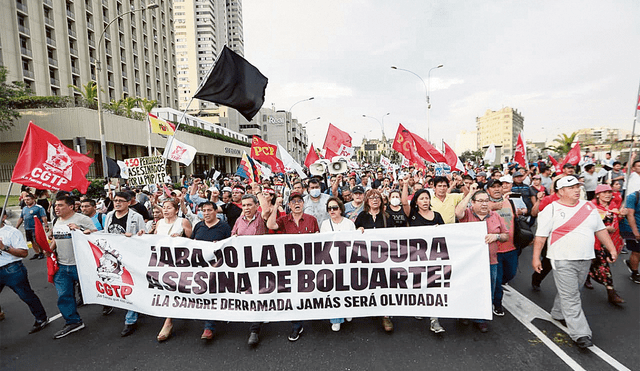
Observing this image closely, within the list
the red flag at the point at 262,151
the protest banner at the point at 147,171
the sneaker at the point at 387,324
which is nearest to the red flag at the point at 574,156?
the red flag at the point at 262,151

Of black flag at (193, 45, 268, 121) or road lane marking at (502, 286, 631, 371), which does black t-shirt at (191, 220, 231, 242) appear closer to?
black flag at (193, 45, 268, 121)

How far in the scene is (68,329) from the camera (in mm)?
3914

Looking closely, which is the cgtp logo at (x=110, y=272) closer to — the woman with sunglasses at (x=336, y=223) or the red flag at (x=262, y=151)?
the woman with sunglasses at (x=336, y=223)

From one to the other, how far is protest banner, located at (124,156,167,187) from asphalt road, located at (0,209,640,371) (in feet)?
12.9

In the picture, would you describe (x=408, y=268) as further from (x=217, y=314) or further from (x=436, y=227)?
(x=217, y=314)

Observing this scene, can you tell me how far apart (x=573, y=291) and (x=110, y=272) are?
5.21 meters

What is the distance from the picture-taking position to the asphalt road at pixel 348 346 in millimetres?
3092

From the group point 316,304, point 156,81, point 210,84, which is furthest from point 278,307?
point 156,81

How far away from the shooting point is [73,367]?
3.26 m

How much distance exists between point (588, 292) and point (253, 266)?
4540 millimetres

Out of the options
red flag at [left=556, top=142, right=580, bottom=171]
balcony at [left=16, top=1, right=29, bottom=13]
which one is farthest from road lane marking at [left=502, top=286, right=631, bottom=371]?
balcony at [left=16, top=1, right=29, bottom=13]

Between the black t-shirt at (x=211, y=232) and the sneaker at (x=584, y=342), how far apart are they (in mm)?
3869

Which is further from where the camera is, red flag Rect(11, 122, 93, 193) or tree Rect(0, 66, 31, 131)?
tree Rect(0, 66, 31, 131)

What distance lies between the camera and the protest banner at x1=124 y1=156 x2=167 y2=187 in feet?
25.2
